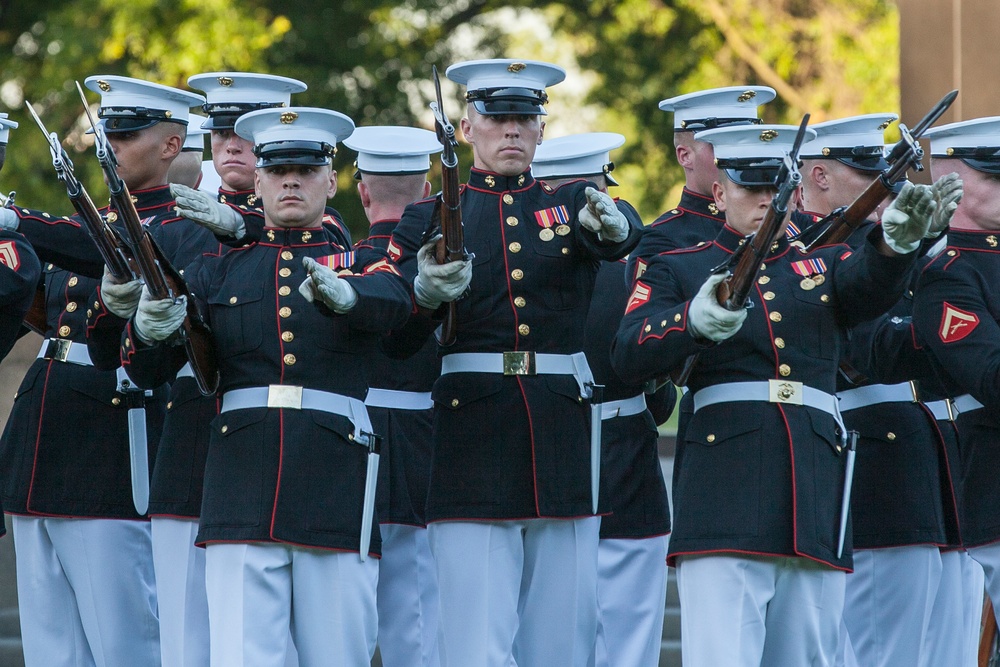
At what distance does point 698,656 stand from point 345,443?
1256mm

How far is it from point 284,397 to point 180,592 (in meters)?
1.04

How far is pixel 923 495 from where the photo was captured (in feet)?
19.2

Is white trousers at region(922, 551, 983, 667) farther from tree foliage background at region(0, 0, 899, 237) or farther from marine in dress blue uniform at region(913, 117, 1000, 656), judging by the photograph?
tree foliage background at region(0, 0, 899, 237)

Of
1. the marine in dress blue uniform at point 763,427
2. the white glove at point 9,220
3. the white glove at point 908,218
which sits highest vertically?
the white glove at point 9,220

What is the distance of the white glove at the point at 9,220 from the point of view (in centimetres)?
546

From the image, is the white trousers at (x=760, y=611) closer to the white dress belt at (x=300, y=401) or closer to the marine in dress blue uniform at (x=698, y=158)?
the white dress belt at (x=300, y=401)

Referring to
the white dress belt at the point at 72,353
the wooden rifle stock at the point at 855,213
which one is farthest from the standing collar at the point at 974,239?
the white dress belt at the point at 72,353

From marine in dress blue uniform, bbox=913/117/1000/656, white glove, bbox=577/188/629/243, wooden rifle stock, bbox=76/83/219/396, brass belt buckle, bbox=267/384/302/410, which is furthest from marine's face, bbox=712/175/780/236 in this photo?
wooden rifle stock, bbox=76/83/219/396

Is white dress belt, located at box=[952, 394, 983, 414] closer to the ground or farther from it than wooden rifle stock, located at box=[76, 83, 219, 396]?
closer to the ground

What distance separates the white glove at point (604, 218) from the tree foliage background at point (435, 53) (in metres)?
9.04

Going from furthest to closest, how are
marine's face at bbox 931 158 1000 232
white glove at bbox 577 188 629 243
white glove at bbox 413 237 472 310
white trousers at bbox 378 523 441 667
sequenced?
white trousers at bbox 378 523 441 667
marine's face at bbox 931 158 1000 232
white glove at bbox 577 188 629 243
white glove at bbox 413 237 472 310

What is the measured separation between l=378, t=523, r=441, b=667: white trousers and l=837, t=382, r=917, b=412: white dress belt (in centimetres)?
174

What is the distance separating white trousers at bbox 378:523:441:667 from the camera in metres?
6.31

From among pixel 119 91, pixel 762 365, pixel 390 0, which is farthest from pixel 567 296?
pixel 390 0
